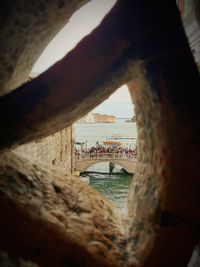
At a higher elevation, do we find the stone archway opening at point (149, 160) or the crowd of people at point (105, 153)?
the stone archway opening at point (149, 160)

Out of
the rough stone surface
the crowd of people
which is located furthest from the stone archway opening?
the crowd of people

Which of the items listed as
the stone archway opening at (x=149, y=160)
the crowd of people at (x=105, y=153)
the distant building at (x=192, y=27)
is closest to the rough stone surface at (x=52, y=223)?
the stone archway opening at (x=149, y=160)

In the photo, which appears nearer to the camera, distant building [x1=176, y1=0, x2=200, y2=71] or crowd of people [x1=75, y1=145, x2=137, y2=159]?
distant building [x1=176, y1=0, x2=200, y2=71]

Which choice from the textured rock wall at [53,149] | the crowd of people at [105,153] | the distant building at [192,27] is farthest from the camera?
the crowd of people at [105,153]

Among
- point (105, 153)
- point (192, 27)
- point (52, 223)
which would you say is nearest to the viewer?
point (52, 223)

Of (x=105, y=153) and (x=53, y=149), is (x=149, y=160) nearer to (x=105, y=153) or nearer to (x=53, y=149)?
(x=53, y=149)

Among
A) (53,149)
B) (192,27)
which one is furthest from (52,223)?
(53,149)

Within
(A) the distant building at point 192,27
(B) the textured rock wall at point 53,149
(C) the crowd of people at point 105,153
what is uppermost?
(A) the distant building at point 192,27

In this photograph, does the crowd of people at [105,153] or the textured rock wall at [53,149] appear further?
the crowd of people at [105,153]

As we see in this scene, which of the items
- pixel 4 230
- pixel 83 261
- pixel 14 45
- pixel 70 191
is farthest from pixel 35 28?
pixel 83 261

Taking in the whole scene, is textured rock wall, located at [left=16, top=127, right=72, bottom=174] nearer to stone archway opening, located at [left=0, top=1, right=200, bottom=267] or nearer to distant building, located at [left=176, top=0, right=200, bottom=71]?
distant building, located at [left=176, top=0, right=200, bottom=71]

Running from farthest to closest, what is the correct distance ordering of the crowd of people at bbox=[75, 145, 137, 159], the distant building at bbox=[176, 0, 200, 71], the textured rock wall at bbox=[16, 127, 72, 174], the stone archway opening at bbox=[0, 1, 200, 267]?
the crowd of people at bbox=[75, 145, 137, 159] < the textured rock wall at bbox=[16, 127, 72, 174] < the distant building at bbox=[176, 0, 200, 71] < the stone archway opening at bbox=[0, 1, 200, 267]

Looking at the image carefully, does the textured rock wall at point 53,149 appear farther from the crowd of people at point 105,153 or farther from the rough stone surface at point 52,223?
the crowd of people at point 105,153

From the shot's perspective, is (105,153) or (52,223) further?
(105,153)
